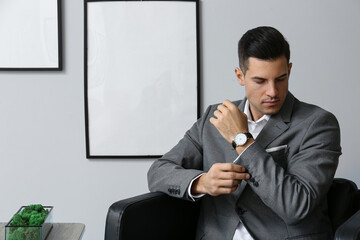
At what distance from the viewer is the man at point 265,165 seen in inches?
61.0

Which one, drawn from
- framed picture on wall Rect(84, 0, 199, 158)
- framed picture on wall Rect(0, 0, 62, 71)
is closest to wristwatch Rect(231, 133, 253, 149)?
framed picture on wall Rect(84, 0, 199, 158)

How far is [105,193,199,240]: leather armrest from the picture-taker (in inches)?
63.0

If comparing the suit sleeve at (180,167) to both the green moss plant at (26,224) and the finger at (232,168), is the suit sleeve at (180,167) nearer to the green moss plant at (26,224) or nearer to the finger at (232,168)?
the finger at (232,168)

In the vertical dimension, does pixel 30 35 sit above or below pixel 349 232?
above

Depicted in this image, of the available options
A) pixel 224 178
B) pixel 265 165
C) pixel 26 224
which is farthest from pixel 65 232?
pixel 265 165

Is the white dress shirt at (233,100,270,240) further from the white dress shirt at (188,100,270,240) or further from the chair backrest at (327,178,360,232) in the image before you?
the chair backrest at (327,178,360,232)

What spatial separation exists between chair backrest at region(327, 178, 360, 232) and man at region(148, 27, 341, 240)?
72 millimetres

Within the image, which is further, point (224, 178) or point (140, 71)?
point (140, 71)

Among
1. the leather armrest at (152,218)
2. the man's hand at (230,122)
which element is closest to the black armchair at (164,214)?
the leather armrest at (152,218)

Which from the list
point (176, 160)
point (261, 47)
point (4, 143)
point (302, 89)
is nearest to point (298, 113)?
point (261, 47)

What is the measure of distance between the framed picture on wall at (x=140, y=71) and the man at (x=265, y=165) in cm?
92

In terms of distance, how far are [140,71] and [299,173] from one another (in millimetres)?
1434

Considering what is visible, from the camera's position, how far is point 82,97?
2801 mm

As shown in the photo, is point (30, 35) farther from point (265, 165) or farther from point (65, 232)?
point (265, 165)
